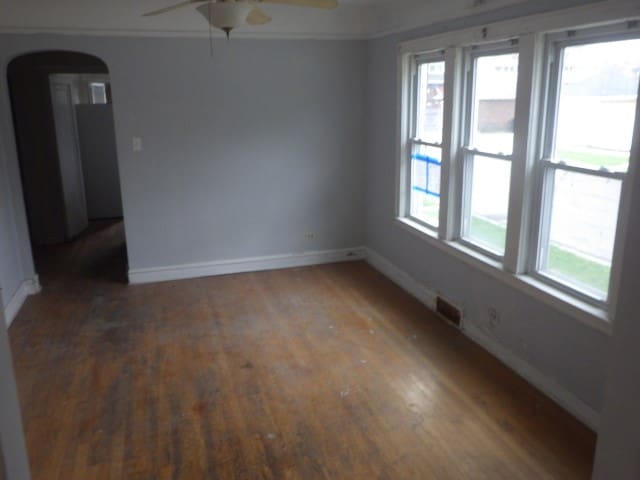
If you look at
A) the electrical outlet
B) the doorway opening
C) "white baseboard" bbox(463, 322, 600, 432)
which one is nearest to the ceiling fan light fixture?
the electrical outlet

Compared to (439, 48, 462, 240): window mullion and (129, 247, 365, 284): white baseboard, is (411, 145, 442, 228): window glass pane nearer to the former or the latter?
(439, 48, 462, 240): window mullion

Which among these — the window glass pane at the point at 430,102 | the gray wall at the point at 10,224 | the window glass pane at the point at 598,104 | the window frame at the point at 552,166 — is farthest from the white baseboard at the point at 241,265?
the window glass pane at the point at 598,104

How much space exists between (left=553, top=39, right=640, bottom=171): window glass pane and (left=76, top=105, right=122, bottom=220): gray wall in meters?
6.51

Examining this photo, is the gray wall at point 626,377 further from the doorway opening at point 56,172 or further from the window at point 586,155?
the doorway opening at point 56,172

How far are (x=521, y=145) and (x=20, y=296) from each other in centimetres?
414

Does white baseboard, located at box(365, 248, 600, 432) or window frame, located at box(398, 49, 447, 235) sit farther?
window frame, located at box(398, 49, 447, 235)

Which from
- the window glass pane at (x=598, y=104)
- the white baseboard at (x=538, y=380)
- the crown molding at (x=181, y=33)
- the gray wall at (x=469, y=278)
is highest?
the crown molding at (x=181, y=33)

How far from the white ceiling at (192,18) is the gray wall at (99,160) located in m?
3.47

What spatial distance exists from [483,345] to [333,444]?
1478 millimetres

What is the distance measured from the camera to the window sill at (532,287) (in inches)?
109

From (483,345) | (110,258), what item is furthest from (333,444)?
(110,258)

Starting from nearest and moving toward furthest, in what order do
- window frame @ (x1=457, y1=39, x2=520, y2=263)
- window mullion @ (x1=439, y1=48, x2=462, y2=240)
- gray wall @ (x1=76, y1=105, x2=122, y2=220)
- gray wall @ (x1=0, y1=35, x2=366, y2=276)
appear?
window frame @ (x1=457, y1=39, x2=520, y2=263) < window mullion @ (x1=439, y1=48, x2=462, y2=240) < gray wall @ (x1=0, y1=35, x2=366, y2=276) < gray wall @ (x1=76, y1=105, x2=122, y2=220)

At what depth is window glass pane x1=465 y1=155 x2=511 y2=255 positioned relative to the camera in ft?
11.7

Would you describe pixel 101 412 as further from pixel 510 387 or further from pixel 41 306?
pixel 510 387
